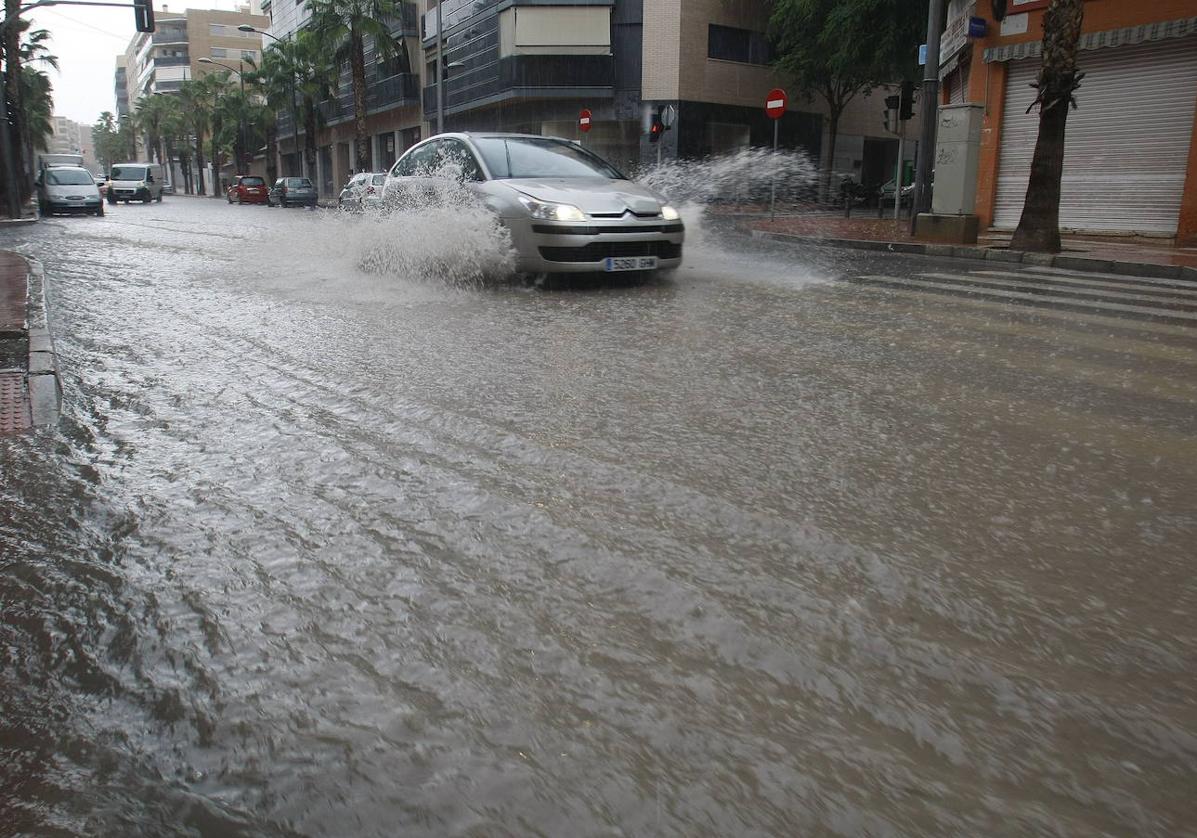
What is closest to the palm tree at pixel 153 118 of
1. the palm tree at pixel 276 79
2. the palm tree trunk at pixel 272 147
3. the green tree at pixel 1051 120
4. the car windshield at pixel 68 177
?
the palm tree trunk at pixel 272 147

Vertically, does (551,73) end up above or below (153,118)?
below

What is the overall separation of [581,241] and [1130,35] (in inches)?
481

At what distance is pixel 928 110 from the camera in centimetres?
1730

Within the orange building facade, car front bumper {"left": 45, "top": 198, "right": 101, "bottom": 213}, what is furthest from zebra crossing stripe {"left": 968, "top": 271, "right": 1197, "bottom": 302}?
car front bumper {"left": 45, "top": 198, "right": 101, "bottom": 213}

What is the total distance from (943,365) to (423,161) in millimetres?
6736

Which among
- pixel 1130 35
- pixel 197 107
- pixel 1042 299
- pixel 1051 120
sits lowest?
pixel 1042 299

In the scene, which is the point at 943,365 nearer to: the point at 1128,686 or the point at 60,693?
the point at 1128,686

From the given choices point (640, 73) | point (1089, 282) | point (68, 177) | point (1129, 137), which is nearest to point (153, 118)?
point (68, 177)

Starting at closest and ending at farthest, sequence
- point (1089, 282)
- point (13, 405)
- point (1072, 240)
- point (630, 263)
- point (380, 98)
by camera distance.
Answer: point (13, 405), point (630, 263), point (1089, 282), point (1072, 240), point (380, 98)

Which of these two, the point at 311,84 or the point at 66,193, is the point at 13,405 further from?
the point at 311,84

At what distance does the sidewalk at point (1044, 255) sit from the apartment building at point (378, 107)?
113ft

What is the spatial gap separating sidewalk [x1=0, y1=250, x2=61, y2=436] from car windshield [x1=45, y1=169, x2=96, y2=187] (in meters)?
24.4

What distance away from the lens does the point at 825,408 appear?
468cm

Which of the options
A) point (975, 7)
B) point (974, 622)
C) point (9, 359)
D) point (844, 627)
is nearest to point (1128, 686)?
point (974, 622)
